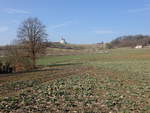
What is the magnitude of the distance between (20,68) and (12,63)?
4.87ft

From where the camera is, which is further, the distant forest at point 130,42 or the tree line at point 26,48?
the distant forest at point 130,42

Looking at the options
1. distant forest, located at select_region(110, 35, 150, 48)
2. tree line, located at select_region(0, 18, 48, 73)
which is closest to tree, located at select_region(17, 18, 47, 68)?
tree line, located at select_region(0, 18, 48, 73)

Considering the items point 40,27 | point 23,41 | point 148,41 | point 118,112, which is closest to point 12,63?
point 23,41

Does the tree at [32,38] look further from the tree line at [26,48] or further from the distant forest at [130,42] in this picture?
the distant forest at [130,42]

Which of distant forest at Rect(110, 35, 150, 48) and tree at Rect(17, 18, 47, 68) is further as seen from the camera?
→ distant forest at Rect(110, 35, 150, 48)

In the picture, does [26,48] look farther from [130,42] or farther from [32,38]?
[130,42]

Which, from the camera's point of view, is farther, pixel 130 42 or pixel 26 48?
pixel 130 42

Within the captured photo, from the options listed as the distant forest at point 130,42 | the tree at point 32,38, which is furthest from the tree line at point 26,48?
the distant forest at point 130,42

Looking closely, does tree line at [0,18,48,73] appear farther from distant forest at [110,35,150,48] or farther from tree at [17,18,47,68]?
distant forest at [110,35,150,48]

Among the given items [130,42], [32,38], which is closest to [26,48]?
[32,38]

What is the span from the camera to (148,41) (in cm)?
11588

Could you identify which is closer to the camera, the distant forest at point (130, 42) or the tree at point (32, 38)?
the tree at point (32, 38)

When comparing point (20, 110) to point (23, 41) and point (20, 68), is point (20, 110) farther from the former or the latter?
point (23, 41)

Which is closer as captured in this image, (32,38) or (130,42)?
(32,38)
